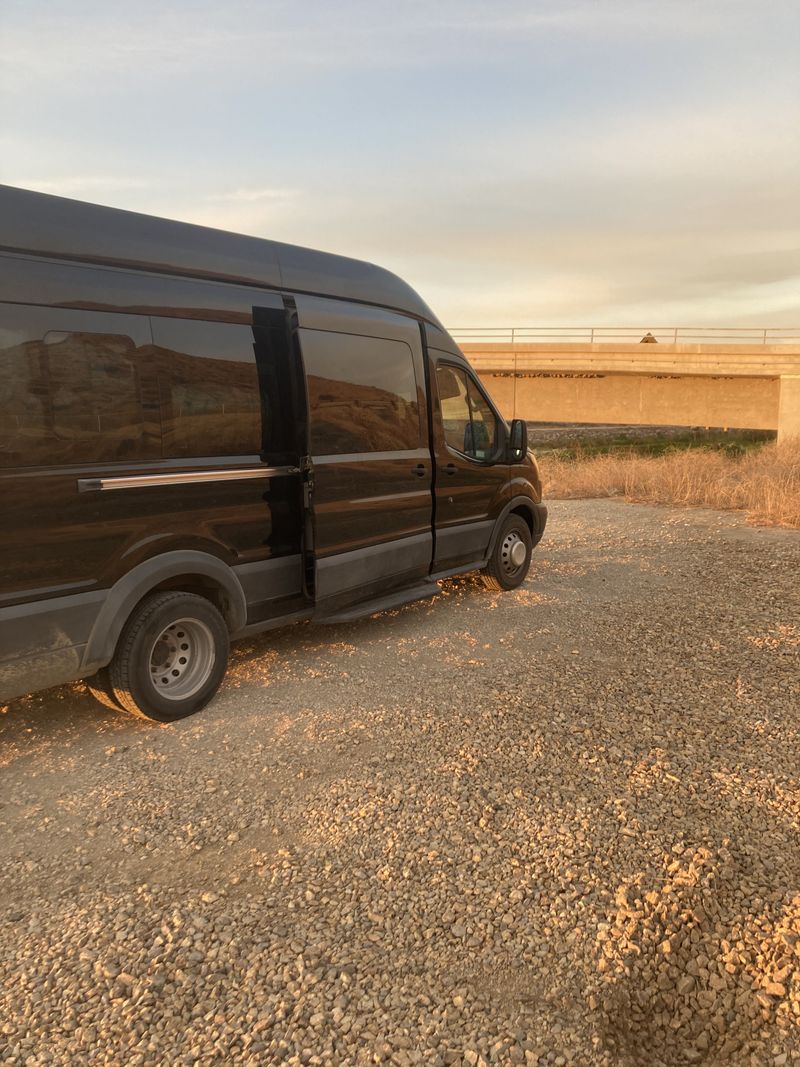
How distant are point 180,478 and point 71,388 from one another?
2.43 feet

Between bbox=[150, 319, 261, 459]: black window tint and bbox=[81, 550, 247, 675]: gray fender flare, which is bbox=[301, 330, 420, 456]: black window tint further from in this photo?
bbox=[81, 550, 247, 675]: gray fender flare

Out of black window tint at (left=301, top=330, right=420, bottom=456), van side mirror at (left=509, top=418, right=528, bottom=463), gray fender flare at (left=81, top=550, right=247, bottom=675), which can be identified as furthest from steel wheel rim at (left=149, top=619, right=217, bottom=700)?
van side mirror at (left=509, top=418, right=528, bottom=463)

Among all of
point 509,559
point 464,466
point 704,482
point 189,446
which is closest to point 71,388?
point 189,446

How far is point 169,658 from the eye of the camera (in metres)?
4.34

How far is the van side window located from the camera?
608cm

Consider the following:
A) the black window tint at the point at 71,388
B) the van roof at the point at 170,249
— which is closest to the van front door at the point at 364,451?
the van roof at the point at 170,249

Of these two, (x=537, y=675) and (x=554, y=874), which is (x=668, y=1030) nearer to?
(x=554, y=874)

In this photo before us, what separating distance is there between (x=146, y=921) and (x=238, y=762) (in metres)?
1.20

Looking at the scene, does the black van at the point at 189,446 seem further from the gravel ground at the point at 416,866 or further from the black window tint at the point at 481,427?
the gravel ground at the point at 416,866

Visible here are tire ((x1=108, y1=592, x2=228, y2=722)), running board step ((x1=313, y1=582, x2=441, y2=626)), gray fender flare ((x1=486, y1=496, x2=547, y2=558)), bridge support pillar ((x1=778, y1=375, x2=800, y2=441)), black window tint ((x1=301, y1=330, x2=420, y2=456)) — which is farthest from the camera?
bridge support pillar ((x1=778, y1=375, x2=800, y2=441))

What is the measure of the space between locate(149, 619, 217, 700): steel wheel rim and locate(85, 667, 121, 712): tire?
0.24 m

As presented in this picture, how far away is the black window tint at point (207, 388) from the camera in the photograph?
4.04 m

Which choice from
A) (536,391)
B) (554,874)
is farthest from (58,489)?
(536,391)

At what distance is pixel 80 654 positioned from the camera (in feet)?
12.3
